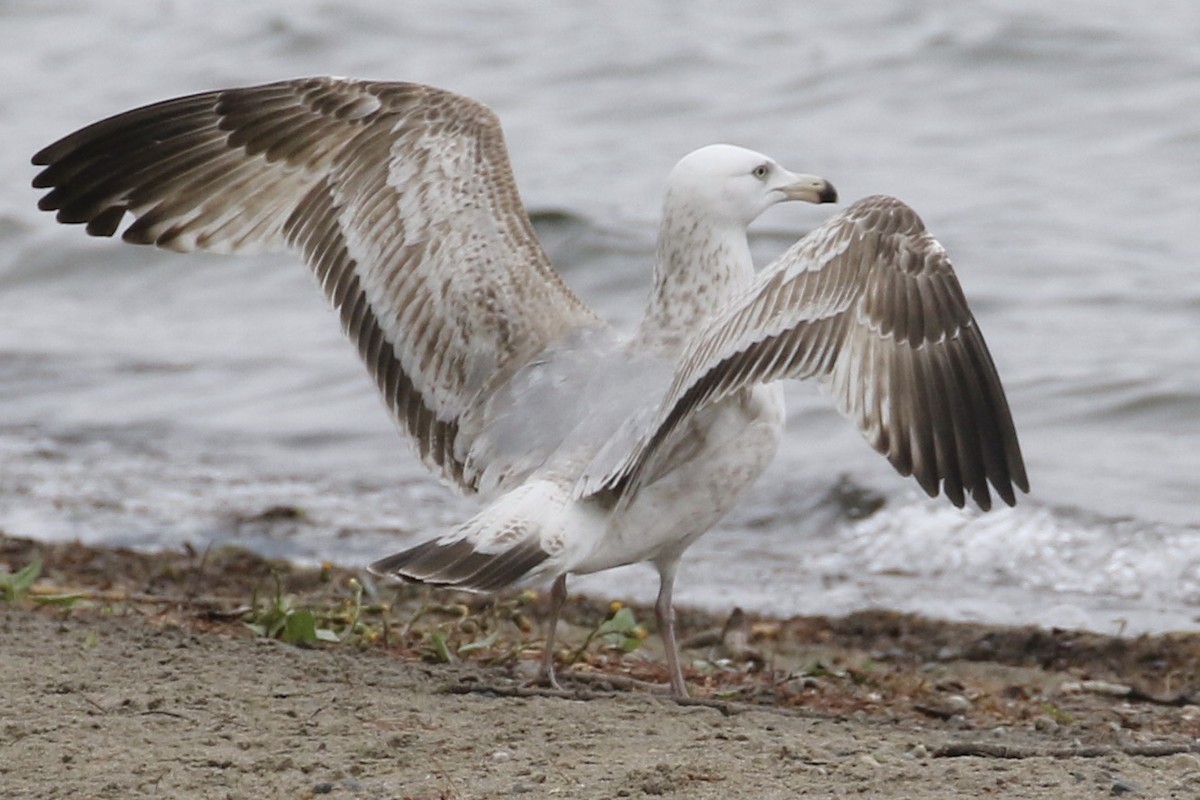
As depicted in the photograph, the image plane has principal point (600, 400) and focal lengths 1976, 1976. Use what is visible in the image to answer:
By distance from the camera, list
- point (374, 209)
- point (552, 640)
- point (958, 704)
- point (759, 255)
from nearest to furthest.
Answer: point (552, 640) < point (958, 704) < point (374, 209) < point (759, 255)

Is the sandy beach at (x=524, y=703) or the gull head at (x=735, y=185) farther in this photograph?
the gull head at (x=735, y=185)

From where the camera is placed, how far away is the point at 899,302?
4.91m

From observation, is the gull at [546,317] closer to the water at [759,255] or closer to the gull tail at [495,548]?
the gull tail at [495,548]

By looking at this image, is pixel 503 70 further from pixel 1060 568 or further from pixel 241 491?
pixel 1060 568

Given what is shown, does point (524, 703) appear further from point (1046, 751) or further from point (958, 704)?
point (958, 704)

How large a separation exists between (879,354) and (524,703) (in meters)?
1.22

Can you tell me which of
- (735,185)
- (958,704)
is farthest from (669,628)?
(735,185)

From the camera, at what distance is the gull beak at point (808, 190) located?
5.59 m

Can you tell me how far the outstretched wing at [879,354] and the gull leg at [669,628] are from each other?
1.87ft

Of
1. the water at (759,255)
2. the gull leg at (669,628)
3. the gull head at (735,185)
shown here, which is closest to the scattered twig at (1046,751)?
the gull leg at (669,628)

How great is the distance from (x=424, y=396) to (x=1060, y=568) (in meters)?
3.00

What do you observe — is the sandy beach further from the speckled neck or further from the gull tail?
the speckled neck

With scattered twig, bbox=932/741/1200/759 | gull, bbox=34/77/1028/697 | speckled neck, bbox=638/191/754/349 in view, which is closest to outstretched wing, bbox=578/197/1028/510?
gull, bbox=34/77/1028/697

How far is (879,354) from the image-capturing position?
4.88 m
